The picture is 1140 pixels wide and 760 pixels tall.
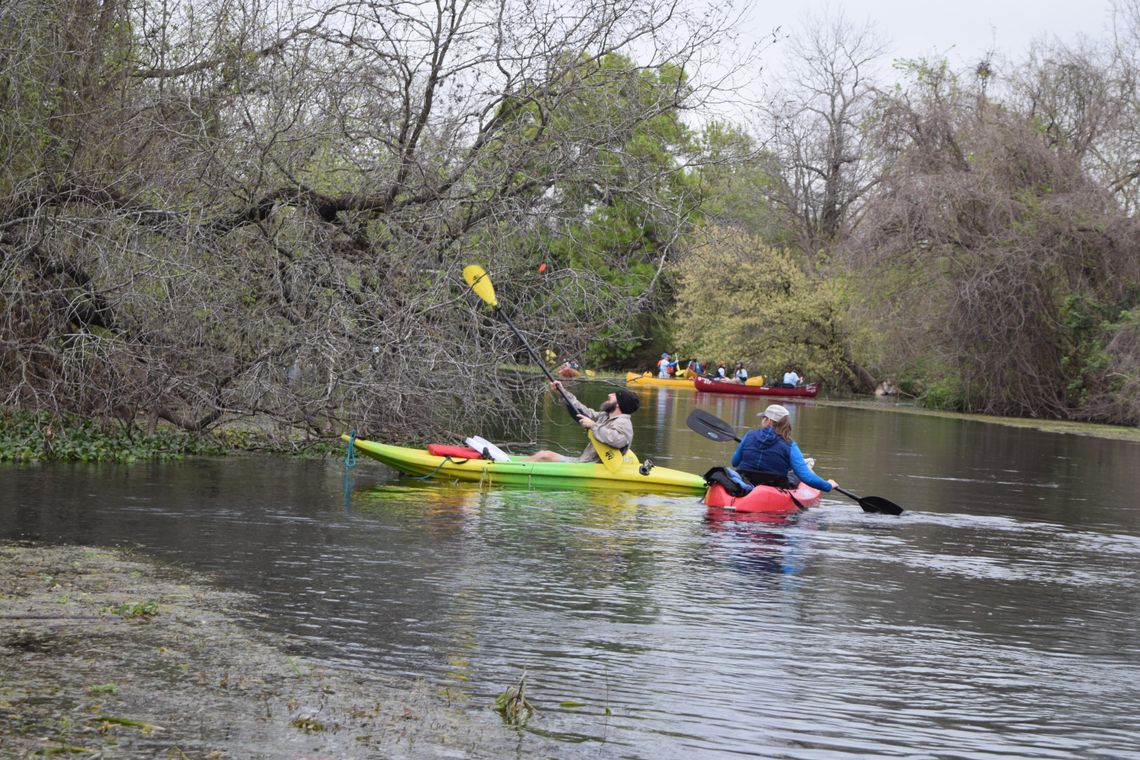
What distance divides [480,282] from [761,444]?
11.6ft

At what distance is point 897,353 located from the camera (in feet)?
117

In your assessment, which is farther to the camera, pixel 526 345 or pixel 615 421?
pixel 526 345

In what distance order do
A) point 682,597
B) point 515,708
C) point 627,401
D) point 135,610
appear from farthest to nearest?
point 627,401, point 682,597, point 135,610, point 515,708

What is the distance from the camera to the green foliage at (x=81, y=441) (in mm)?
14453

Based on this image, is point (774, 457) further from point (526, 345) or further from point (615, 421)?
point (526, 345)

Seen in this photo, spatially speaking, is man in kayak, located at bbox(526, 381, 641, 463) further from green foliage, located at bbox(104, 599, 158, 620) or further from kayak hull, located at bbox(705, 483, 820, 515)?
green foliage, located at bbox(104, 599, 158, 620)

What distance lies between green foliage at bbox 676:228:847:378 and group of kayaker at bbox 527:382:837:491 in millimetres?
30055

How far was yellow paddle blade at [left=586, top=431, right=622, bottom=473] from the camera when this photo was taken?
1463cm

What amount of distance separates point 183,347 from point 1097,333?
993 inches

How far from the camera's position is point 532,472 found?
14664 millimetres

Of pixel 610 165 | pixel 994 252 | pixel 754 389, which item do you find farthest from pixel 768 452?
pixel 754 389

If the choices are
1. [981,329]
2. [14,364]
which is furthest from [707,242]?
[981,329]

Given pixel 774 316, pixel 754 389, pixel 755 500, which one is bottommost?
pixel 755 500

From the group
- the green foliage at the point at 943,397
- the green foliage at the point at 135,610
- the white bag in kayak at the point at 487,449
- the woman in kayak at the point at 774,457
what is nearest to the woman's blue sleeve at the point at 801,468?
the woman in kayak at the point at 774,457
